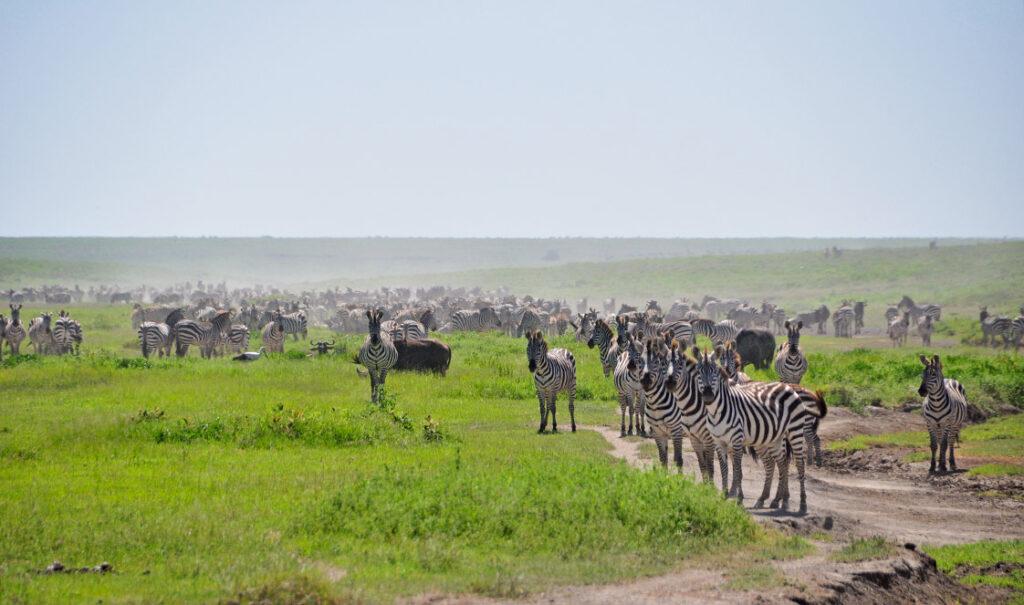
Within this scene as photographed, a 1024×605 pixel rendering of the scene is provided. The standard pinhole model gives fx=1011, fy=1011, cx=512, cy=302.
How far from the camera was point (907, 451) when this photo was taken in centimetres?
2017

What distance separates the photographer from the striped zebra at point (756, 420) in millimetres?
13719

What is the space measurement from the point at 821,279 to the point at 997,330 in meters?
55.0

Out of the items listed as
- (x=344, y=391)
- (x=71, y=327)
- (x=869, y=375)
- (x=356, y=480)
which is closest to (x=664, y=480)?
(x=356, y=480)

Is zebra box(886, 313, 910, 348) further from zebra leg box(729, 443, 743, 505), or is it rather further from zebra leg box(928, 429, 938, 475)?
zebra leg box(729, 443, 743, 505)

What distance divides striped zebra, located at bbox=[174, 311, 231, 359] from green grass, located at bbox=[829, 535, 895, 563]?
94.0ft

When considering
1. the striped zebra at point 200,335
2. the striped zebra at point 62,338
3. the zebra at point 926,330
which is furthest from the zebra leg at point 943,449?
the zebra at point 926,330

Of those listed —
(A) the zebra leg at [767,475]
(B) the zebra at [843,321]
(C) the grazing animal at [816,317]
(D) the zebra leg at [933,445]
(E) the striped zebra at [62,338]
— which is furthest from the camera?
(C) the grazing animal at [816,317]

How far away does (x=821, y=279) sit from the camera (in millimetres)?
98750

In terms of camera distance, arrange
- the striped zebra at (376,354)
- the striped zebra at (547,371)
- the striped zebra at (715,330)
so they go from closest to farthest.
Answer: the striped zebra at (547,371) → the striped zebra at (376,354) → the striped zebra at (715,330)

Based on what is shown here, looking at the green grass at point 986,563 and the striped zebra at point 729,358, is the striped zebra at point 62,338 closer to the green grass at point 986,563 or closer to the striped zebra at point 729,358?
the striped zebra at point 729,358

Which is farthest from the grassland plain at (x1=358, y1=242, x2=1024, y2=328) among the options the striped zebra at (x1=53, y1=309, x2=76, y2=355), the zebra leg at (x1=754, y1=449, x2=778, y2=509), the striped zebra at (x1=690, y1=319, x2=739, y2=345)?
the zebra leg at (x1=754, y1=449, x2=778, y2=509)

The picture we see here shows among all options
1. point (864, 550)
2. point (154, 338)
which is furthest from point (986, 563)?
point (154, 338)

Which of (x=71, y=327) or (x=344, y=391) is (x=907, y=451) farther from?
(x=71, y=327)

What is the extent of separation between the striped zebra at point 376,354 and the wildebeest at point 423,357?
433 centimetres
